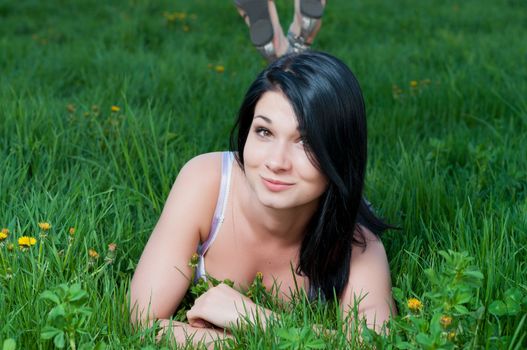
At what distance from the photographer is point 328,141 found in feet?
7.07

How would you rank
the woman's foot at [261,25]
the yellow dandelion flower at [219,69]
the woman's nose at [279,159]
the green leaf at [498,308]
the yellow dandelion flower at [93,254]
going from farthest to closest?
the yellow dandelion flower at [219,69], the woman's foot at [261,25], the yellow dandelion flower at [93,254], the woman's nose at [279,159], the green leaf at [498,308]

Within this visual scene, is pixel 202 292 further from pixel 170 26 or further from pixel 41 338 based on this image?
pixel 170 26

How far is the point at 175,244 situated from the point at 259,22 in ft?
4.67

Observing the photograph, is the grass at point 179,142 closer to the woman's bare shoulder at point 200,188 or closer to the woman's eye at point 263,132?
the woman's bare shoulder at point 200,188

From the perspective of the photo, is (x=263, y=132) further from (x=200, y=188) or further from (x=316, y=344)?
(x=316, y=344)

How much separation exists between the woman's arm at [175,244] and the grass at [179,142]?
8cm

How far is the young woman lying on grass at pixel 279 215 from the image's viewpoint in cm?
215

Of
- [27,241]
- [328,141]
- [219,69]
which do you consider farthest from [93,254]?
[219,69]

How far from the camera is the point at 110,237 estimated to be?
2.62 m

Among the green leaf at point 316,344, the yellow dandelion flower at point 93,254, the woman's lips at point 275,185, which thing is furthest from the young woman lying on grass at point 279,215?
the green leaf at point 316,344

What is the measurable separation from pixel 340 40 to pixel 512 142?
9.83 feet

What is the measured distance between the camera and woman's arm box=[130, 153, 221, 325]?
7.57 feet

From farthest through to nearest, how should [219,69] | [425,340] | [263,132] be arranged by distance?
[219,69] < [263,132] < [425,340]

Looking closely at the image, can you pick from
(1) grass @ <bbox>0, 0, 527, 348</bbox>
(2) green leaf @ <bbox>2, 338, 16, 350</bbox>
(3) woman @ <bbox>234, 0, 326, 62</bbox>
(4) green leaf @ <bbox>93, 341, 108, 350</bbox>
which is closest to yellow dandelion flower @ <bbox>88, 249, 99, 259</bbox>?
(1) grass @ <bbox>0, 0, 527, 348</bbox>
